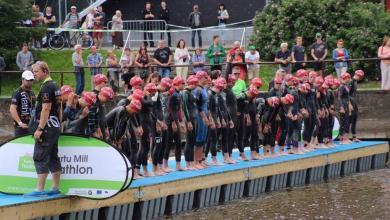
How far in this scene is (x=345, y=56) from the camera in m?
33.3

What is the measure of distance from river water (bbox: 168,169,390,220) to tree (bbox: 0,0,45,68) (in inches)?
568

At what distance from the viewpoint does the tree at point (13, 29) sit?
117ft

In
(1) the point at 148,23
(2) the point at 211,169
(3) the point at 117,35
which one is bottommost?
(2) the point at 211,169

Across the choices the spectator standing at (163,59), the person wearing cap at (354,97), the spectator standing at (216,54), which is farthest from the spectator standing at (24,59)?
the person wearing cap at (354,97)

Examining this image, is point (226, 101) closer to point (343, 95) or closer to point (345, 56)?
point (343, 95)

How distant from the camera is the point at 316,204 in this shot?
21.6 meters

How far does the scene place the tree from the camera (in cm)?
3575

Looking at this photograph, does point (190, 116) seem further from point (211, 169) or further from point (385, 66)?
point (385, 66)

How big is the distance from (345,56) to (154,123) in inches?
528

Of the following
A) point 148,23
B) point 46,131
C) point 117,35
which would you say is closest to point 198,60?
point 117,35

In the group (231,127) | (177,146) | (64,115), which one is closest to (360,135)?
(231,127)

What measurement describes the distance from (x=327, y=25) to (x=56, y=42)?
953 cm

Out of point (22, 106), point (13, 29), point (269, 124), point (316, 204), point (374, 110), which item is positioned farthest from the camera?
point (13, 29)

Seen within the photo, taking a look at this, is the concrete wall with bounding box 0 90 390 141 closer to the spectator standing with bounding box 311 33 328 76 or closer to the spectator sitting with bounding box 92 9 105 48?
the spectator standing with bounding box 311 33 328 76
